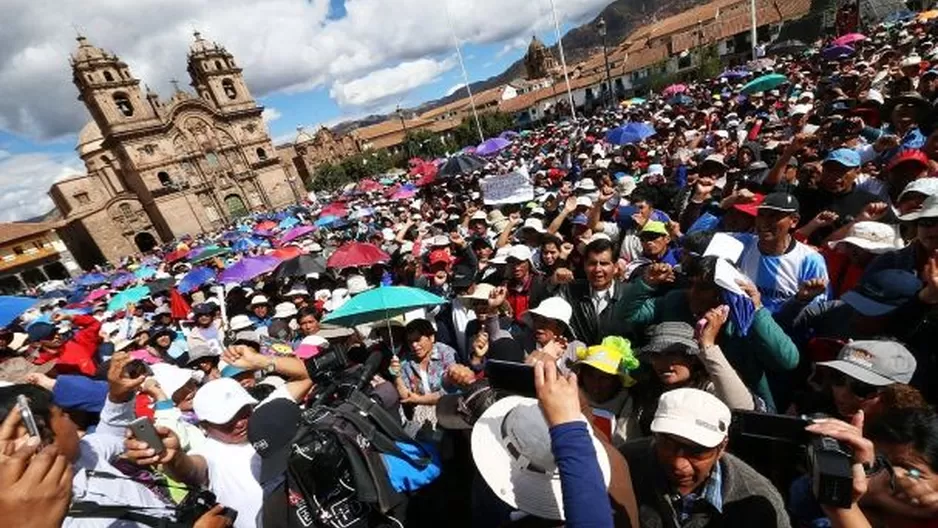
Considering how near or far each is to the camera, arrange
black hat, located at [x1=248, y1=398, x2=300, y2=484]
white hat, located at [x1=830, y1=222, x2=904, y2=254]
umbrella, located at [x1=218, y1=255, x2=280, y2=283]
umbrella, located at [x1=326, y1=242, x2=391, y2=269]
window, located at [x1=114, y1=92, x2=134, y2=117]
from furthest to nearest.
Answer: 1. window, located at [x1=114, y1=92, x2=134, y2=117]
2. umbrella, located at [x1=218, y1=255, x2=280, y2=283]
3. umbrella, located at [x1=326, y1=242, x2=391, y2=269]
4. white hat, located at [x1=830, y1=222, x2=904, y2=254]
5. black hat, located at [x1=248, y1=398, x2=300, y2=484]

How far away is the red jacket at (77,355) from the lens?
5.36 metres

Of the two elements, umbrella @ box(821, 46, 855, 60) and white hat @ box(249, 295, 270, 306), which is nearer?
white hat @ box(249, 295, 270, 306)

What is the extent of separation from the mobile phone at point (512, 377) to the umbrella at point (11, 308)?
7146mm

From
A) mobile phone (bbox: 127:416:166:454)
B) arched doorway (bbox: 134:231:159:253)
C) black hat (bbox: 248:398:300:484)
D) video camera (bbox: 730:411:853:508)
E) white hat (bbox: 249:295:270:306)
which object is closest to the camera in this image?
video camera (bbox: 730:411:853:508)

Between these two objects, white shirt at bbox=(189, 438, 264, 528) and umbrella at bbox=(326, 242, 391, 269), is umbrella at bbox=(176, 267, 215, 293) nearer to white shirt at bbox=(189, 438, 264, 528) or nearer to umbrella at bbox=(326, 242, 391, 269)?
umbrella at bbox=(326, 242, 391, 269)

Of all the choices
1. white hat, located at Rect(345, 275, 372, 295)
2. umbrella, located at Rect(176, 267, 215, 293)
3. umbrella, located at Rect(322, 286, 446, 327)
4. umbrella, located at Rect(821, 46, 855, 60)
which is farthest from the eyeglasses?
umbrella, located at Rect(821, 46, 855, 60)

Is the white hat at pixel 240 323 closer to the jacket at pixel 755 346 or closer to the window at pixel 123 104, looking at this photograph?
the jacket at pixel 755 346

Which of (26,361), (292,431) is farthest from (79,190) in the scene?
(292,431)

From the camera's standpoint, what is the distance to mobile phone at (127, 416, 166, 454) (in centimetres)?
237

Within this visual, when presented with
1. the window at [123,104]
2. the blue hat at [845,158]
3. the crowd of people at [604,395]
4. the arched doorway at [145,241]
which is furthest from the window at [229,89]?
the blue hat at [845,158]

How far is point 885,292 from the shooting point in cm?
244

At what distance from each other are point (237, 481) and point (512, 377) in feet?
5.77

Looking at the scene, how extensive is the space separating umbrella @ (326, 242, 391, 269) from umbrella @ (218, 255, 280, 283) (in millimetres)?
1978

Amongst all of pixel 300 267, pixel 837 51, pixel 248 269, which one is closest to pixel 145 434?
pixel 300 267
